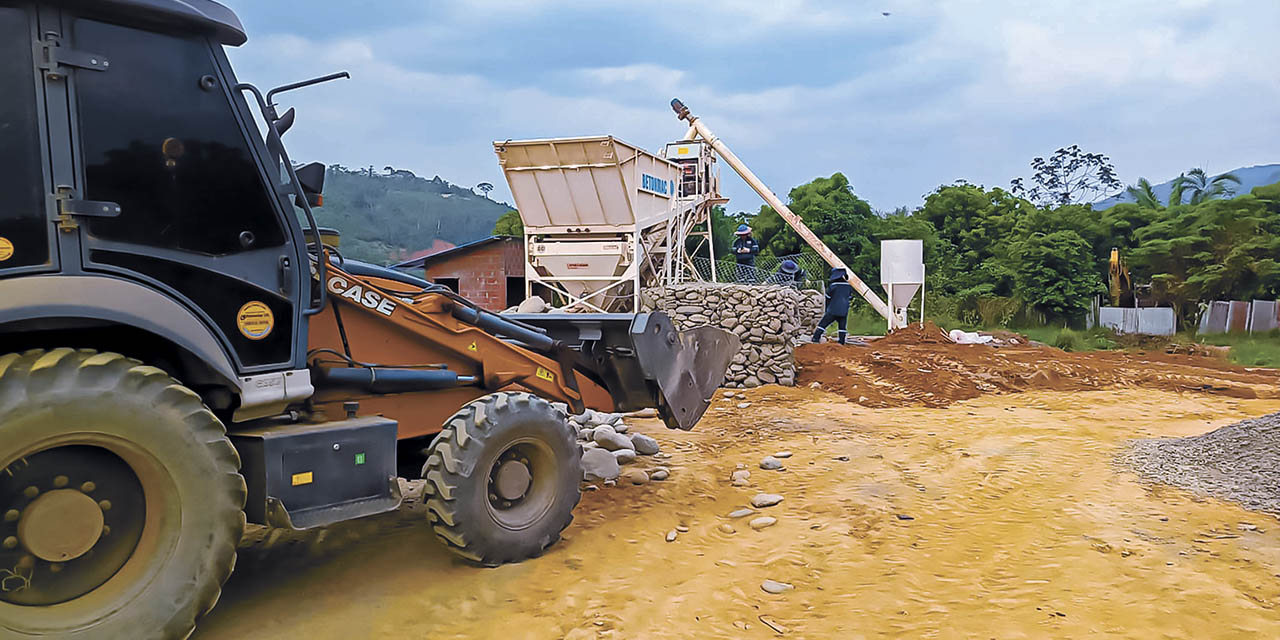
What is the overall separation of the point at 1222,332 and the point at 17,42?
23448mm

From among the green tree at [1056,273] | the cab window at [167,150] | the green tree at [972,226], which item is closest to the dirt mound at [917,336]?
the green tree at [1056,273]

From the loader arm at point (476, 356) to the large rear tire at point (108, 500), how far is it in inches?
42.2

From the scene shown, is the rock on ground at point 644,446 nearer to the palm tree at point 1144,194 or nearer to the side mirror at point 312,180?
the side mirror at point 312,180

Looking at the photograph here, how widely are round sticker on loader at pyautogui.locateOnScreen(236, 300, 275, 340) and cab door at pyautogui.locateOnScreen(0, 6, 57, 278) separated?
752 millimetres

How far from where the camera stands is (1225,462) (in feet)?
21.6

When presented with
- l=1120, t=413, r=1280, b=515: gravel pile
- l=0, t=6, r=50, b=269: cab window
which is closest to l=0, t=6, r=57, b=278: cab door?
l=0, t=6, r=50, b=269: cab window

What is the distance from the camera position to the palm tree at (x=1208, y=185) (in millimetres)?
27781

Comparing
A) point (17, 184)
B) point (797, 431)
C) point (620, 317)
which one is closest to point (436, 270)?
point (797, 431)

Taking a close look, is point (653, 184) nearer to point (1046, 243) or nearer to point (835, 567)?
point (835, 567)

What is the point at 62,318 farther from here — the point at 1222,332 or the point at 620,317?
the point at 1222,332

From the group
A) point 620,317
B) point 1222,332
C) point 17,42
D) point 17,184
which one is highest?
point 17,42

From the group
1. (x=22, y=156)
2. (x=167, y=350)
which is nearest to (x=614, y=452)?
(x=167, y=350)

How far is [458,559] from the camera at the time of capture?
4.72 metres

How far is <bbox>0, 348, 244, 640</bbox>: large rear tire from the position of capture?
9.98 ft
